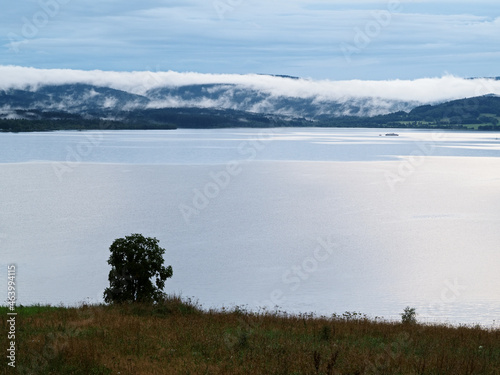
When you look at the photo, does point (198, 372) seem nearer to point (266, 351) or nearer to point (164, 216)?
point (266, 351)

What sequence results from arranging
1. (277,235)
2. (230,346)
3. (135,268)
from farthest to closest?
(277,235) → (135,268) → (230,346)

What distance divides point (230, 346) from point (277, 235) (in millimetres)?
39109

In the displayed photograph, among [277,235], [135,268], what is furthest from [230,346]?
[277,235]

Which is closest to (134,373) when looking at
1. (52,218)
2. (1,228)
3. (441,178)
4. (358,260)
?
(358,260)

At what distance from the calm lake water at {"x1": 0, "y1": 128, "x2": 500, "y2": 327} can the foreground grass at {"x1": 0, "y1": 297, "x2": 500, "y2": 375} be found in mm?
13987

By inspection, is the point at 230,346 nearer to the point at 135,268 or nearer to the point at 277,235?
the point at 135,268

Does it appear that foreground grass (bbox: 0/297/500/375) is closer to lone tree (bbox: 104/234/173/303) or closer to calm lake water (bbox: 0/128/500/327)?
lone tree (bbox: 104/234/173/303)

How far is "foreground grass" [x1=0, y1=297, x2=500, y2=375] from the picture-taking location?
1204 centimetres

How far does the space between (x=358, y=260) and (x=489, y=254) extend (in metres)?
10.4

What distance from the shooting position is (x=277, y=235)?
2073 inches

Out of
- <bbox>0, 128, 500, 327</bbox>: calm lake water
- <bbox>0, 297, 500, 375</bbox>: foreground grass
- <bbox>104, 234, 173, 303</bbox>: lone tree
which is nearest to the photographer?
<bbox>0, 297, 500, 375</bbox>: foreground grass

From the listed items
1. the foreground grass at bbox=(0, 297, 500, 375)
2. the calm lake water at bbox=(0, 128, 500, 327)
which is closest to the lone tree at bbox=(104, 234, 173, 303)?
the foreground grass at bbox=(0, 297, 500, 375)

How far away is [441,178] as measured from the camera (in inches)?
3868

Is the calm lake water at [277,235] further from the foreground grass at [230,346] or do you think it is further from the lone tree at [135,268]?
the foreground grass at [230,346]
